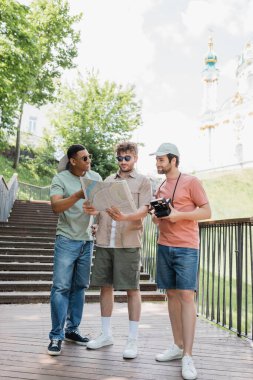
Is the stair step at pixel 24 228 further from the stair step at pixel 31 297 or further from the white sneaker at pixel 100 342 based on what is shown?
the white sneaker at pixel 100 342

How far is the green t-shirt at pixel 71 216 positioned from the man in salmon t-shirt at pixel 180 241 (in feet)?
2.30

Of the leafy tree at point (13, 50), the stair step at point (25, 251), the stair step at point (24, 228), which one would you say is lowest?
the stair step at point (25, 251)

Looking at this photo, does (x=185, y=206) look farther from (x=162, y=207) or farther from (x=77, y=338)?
(x=77, y=338)

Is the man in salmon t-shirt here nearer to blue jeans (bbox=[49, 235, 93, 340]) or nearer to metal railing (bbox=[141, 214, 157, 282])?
blue jeans (bbox=[49, 235, 93, 340])

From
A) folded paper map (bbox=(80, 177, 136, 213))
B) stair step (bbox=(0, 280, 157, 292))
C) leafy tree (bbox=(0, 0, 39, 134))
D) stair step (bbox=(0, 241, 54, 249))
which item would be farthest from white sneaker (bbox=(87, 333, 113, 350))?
leafy tree (bbox=(0, 0, 39, 134))

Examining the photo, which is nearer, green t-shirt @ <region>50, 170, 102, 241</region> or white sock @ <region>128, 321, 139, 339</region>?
white sock @ <region>128, 321, 139, 339</region>

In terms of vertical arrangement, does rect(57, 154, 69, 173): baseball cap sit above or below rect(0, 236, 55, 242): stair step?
above

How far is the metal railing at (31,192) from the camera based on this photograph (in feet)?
70.2

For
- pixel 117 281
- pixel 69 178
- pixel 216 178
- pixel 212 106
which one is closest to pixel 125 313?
pixel 117 281

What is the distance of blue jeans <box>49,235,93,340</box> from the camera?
344cm

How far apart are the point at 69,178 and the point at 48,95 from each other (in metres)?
19.5

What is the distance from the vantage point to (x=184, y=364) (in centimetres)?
298

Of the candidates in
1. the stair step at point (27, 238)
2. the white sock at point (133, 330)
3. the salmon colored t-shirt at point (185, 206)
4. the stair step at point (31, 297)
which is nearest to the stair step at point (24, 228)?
the stair step at point (27, 238)

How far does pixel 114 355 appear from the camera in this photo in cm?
340
